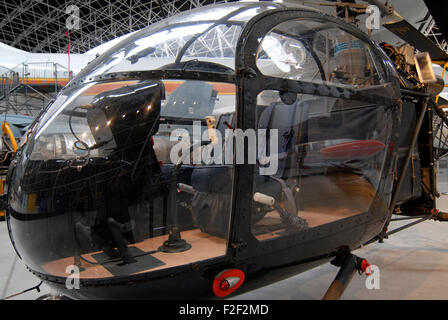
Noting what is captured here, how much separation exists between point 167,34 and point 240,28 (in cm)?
42

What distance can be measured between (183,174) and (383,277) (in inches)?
91.1

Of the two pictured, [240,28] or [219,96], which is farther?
[219,96]

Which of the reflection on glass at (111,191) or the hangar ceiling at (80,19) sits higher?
the hangar ceiling at (80,19)

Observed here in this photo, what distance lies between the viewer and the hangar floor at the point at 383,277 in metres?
2.54

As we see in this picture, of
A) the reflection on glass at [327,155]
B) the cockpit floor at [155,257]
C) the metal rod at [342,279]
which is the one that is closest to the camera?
the cockpit floor at [155,257]

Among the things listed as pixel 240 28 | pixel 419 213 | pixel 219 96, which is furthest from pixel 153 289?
pixel 419 213

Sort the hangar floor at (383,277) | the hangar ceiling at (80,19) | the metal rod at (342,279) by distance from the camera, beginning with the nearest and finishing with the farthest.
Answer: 1. the metal rod at (342,279)
2. the hangar floor at (383,277)
3. the hangar ceiling at (80,19)

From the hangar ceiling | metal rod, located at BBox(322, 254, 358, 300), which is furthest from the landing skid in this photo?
the hangar ceiling

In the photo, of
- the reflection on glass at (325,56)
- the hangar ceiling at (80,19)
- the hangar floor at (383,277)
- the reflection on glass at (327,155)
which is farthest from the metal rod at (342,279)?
the hangar ceiling at (80,19)

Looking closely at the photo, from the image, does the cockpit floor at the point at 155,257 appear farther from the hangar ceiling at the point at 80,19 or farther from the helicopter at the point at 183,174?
the hangar ceiling at the point at 80,19

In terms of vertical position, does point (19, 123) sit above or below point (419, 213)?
above

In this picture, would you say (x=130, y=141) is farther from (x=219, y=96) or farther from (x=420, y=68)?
(x=420, y=68)

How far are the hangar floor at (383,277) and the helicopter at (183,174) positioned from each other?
820 millimetres

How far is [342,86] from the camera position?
1903 millimetres
